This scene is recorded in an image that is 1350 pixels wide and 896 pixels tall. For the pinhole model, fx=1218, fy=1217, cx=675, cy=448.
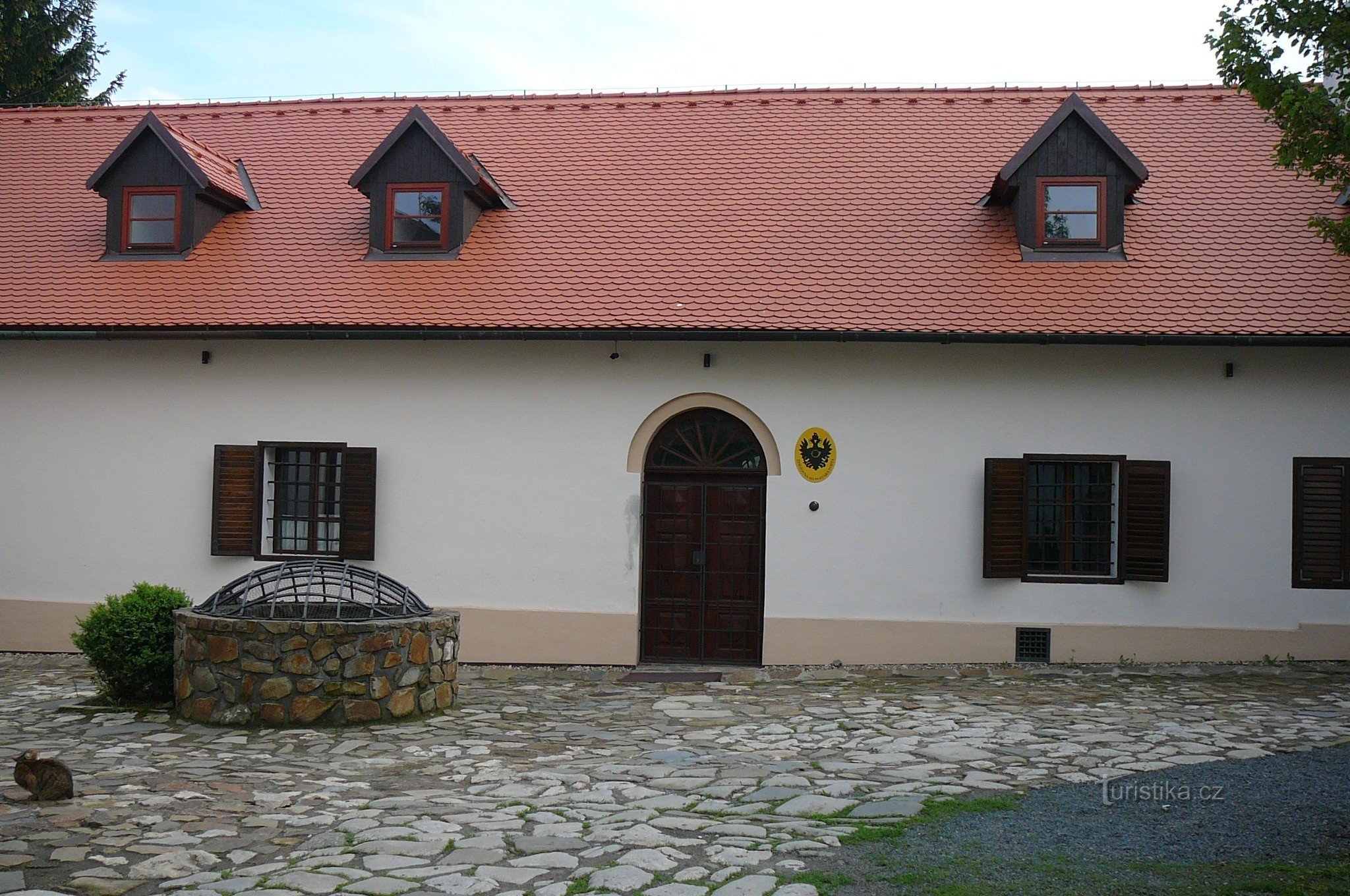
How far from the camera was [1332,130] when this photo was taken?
6480mm

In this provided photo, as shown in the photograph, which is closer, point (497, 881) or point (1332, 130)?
point (497, 881)

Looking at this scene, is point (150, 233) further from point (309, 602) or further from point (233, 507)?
point (309, 602)

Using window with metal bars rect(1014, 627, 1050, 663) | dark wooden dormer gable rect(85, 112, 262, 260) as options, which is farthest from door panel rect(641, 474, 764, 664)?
dark wooden dormer gable rect(85, 112, 262, 260)

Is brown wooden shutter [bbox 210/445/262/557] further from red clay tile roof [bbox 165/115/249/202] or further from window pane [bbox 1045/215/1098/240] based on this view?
window pane [bbox 1045/215/1098/240]

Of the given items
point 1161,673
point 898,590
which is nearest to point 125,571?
point 898,590

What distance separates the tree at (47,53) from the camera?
24.3 metres

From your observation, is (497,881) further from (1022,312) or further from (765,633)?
(1022,312)

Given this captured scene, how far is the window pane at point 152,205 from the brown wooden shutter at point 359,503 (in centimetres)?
414

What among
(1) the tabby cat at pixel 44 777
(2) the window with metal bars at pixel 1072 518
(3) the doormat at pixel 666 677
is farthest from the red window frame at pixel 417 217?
(1) the tabby cat at pixel 44 777

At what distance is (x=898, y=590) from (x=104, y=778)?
795 centimetres

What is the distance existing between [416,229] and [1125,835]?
10936 mm

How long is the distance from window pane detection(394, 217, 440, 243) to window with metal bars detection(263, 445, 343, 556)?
2.80 m

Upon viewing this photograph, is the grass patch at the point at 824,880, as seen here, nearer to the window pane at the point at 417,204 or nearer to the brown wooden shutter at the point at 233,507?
the brown wooden shutter at the point at 233,507

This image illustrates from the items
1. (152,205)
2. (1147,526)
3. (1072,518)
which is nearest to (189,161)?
(152,205)
